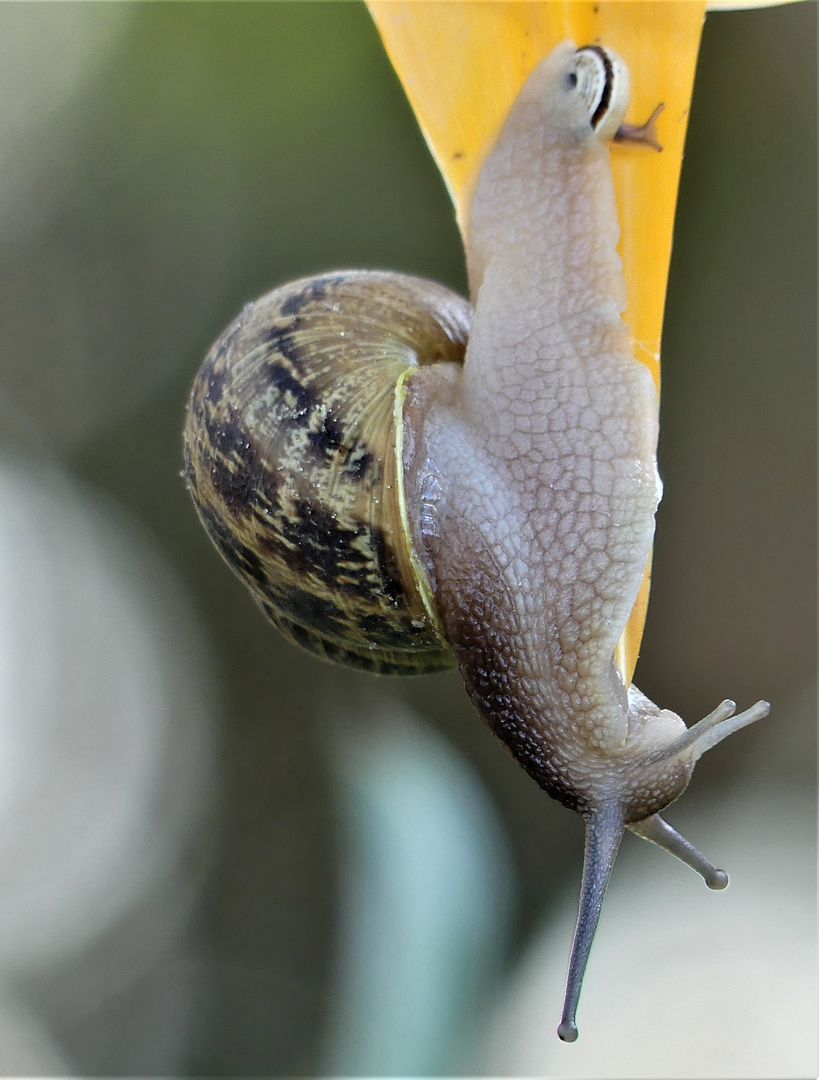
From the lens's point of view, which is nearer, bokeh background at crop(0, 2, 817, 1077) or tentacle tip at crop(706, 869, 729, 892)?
tentacle tip at crop(706, 869, 729, 892)

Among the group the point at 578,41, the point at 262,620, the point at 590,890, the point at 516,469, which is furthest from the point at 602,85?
the point at 262,620

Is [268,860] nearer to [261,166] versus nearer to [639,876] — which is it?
[639,876]

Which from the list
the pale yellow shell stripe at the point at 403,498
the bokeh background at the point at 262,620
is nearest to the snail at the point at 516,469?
the pale yellow shell stripe at the point at 403,498

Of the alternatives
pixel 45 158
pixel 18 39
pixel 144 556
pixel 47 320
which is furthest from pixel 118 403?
pixel 18 39

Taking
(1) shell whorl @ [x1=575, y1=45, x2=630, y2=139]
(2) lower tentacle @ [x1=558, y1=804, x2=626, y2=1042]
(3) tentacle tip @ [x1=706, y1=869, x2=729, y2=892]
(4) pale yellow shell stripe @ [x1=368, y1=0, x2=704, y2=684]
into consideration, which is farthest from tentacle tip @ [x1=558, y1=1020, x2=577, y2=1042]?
(1) shell whorl @ [x1=575, y1=45, x2=630, y2=139]

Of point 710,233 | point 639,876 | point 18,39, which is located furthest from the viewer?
point 18,39

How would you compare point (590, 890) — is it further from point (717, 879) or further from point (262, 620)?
point (262, 620)

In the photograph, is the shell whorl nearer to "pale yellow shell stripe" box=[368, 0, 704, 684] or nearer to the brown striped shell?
"pale yellow shell stripe" box=[368, 0, 704, 684]

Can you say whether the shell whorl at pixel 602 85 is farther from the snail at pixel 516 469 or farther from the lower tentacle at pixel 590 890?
the lower tentacle at pixel 590 890

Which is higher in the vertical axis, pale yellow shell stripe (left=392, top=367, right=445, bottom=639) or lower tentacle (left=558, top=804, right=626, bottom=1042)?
pale yellow shell stripe (left=392, top=367, right=445, bottom=639)
